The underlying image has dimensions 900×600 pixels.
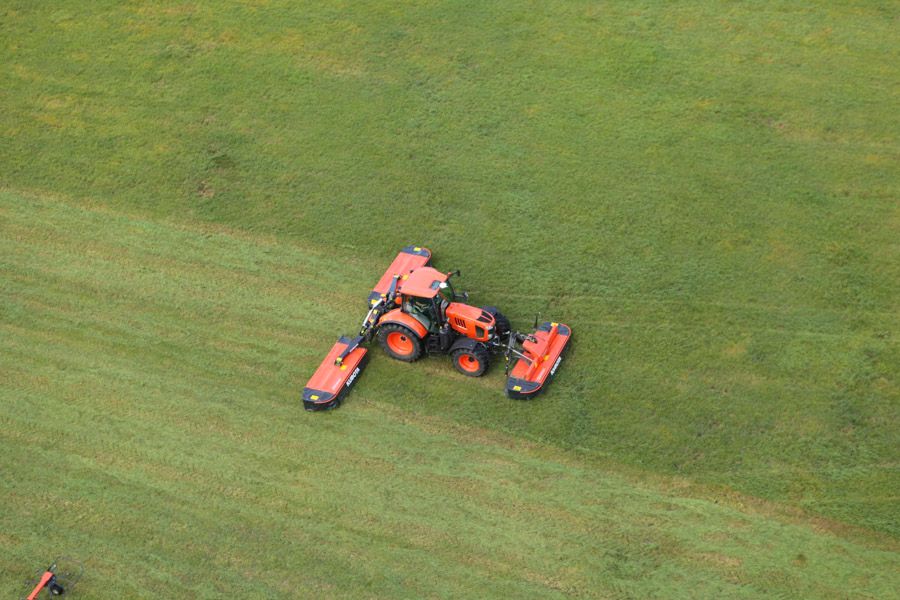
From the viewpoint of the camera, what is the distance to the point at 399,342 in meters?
19.8

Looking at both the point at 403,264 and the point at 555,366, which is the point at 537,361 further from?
the point at 403,264

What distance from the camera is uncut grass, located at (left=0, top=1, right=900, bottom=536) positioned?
18.8 m

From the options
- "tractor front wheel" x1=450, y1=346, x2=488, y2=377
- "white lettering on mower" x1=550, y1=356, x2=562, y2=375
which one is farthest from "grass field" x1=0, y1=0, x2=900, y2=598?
"tractor front wheel" x1=450, y1=346, x2=488, y2=377

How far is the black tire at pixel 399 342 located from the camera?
1927 centimetres

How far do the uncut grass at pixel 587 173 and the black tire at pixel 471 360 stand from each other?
0.35 metres

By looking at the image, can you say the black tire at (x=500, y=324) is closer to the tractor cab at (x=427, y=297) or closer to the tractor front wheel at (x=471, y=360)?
the tractor front wheel at (x=471, y=360)

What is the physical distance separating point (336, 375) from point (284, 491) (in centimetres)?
278

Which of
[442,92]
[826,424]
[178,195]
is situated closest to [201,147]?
[178,195]

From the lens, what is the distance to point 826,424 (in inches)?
725

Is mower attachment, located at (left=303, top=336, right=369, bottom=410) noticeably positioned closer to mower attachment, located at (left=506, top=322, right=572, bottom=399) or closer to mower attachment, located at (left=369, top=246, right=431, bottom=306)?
mower attachment, located at (left=369, top=246, right=431, bottom=306)

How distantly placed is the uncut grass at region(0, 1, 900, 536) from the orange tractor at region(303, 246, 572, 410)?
1.64 feet

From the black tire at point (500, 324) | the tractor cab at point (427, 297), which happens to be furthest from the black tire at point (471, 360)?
the tractor cab at point (427, 297)

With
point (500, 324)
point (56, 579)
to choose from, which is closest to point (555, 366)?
point (500, 324)

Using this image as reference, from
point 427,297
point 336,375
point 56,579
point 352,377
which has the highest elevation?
point 427,297
